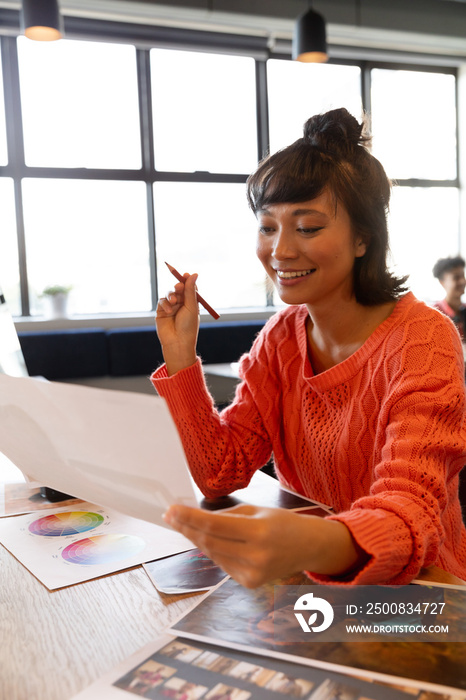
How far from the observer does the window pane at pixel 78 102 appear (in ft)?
14.9

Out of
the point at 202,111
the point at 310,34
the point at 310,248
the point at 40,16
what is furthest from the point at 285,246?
the point at 202,111

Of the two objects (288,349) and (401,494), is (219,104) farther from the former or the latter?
(401,494)

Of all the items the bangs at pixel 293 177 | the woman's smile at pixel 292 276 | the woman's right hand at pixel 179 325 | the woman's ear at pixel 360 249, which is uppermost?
the bangs at pixel 293 177

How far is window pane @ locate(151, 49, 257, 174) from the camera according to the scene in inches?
192

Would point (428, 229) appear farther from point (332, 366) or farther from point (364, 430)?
point (364, 430)

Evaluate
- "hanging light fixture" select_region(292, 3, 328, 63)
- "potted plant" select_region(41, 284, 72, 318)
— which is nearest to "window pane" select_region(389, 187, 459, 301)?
"hanging light fixture" select_region(292, 3, 328, 63)

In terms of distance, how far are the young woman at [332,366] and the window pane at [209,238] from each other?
384 cm

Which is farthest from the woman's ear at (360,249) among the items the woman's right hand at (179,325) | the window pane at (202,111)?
the window pane at (202,111)

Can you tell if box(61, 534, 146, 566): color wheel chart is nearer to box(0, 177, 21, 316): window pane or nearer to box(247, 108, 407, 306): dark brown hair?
box(247, 108, 407, 306): dark brown hair

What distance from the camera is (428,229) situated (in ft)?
19.2

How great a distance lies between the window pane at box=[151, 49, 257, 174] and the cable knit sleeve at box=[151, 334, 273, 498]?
4163 millimetres

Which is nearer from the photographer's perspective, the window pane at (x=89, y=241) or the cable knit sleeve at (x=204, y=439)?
the cable knit sleeve at (x=204, y=439)

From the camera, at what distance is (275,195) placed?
41.5 inches

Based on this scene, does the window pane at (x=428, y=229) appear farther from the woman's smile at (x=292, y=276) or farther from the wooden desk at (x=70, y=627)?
the wooden desk at (x=70, y=627)
